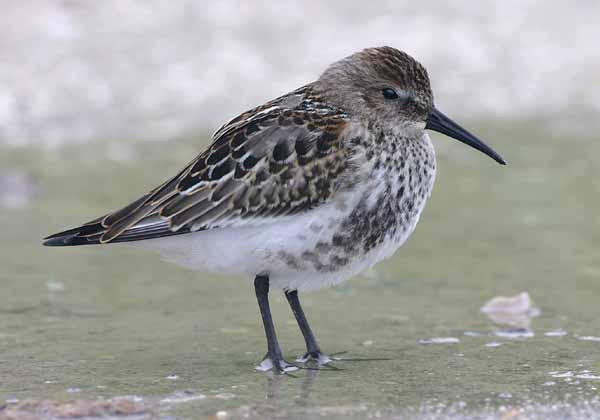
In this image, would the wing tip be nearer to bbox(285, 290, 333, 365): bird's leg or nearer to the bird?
the bird

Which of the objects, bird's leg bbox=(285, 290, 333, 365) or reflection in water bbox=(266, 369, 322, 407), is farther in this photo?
bird's leg bbox=(285, 290, 333, 365)

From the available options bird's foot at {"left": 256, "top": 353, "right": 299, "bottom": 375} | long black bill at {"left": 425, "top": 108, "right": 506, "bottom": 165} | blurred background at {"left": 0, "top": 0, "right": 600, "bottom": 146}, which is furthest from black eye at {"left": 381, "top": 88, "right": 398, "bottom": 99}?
blurred background at {"left": 0, "top": 0, "right": 600, "bottom": 146}

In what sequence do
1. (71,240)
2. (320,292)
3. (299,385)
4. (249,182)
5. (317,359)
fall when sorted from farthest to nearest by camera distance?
1. (320,292)
2. (317,359)
3. (71,240)
4. (249,182)
5. (299,385)

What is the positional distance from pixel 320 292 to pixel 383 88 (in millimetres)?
2239

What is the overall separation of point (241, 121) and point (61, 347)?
5.94ft

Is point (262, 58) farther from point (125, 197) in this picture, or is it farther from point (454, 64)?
point (125, 197)

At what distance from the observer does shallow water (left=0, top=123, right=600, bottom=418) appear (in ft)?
22.2

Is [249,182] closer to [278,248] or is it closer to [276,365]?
[278,248]

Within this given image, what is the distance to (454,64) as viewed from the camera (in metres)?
15.1

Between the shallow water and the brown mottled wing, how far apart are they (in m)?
0.84

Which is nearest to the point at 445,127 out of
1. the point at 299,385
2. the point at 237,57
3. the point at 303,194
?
the point at 303,194

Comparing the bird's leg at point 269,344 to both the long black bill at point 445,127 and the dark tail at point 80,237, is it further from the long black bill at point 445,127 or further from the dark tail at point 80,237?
the long black bill at point 445,127

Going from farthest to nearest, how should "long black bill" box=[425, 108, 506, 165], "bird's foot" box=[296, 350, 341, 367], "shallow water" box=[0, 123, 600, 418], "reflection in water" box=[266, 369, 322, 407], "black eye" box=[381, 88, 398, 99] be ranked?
"long black bill" box=[425, 108, 506, 165] → "black eye" box=[381, 88, 398, 99] → "bird's foot" box=[296, 350, 341, 367] → "shallow water" box=[0, 123, 600, 418] → "reflection in water" box=[266, 369, 322, 407]

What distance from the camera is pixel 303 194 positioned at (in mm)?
7066
